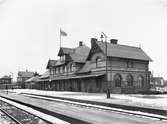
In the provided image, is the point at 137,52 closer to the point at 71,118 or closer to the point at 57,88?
the point at 57,88

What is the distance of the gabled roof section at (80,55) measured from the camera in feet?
180

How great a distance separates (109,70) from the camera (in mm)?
43219

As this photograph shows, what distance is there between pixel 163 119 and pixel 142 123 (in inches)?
71.2

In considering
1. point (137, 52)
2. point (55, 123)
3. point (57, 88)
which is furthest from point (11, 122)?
point (57, 88)

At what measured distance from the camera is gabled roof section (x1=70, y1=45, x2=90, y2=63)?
54.8 metres

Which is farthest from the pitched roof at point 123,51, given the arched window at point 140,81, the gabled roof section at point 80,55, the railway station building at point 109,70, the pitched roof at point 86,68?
the gabled roof section at point 80,55

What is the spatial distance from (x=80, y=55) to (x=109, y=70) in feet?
49.0

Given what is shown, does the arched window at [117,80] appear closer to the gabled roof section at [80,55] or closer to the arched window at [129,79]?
the arched window at [129,79]

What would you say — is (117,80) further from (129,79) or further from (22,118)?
(22,118)

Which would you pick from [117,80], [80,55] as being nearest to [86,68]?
[80,55]

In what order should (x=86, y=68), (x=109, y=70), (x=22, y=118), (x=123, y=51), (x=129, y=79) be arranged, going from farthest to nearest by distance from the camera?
(x=86, y=68), (x=123, y=51), (x=129, y=79), (x=109, y=70), (x=22, y=118)

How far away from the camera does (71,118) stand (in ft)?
43.8

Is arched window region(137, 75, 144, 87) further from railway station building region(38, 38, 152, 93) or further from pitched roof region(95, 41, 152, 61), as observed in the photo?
pitched roof region(95, 41, 152, 61)

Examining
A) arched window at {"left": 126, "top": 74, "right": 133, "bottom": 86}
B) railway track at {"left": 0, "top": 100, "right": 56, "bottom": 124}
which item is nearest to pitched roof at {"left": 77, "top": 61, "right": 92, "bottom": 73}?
arched window at {"left": 126, "top": 74, "right": 133, "bottom": 86}
